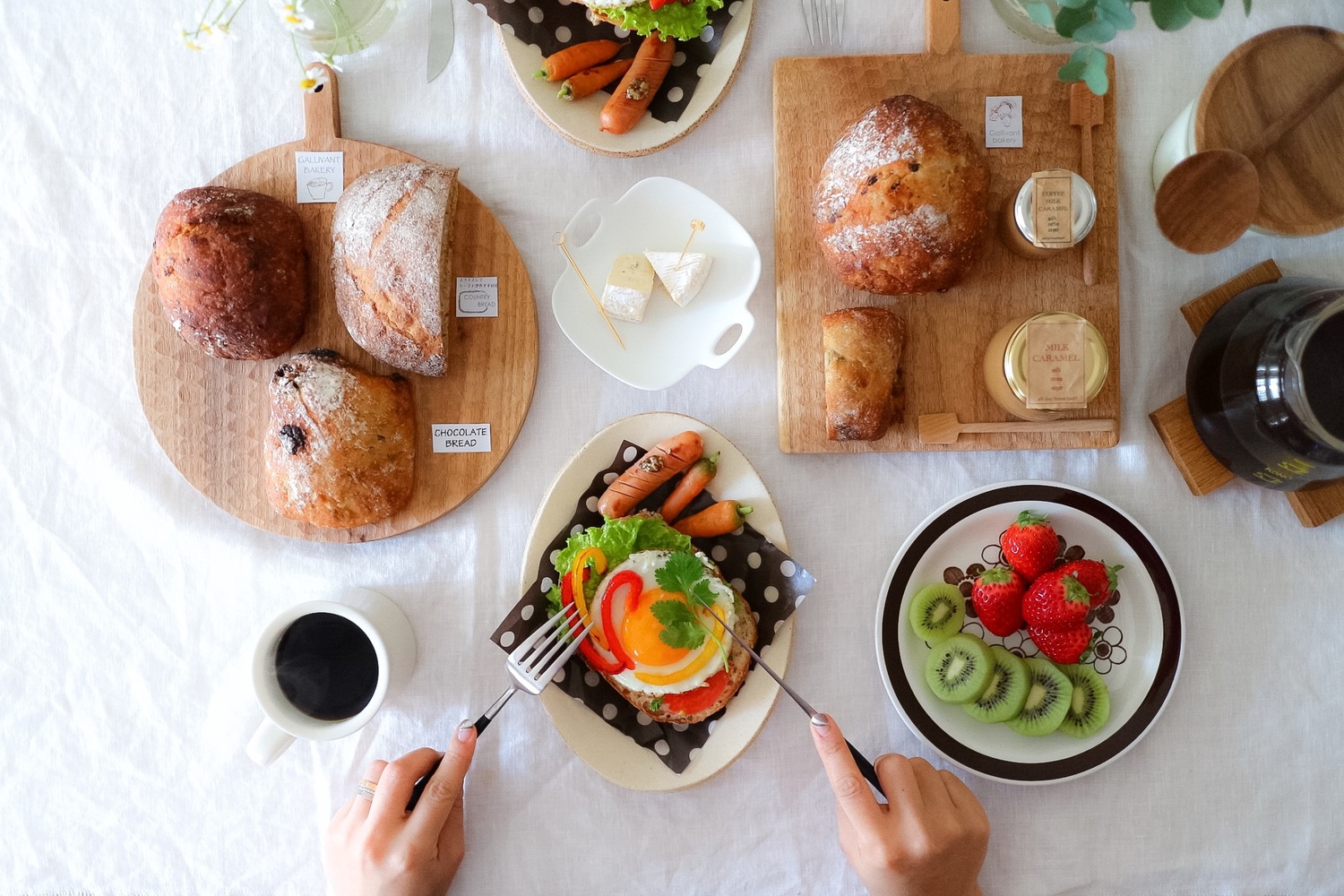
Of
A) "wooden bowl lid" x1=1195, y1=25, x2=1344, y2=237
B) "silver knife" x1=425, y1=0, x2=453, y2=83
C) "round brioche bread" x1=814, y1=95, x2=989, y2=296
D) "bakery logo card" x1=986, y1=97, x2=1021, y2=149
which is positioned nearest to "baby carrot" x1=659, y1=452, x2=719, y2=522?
"round brioche bread" x1=814, y1=95, x2=989, y2=296

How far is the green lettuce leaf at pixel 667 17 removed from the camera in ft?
4.12

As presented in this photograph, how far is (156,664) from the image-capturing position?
1453 millimetres

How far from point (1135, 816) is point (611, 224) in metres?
1.37

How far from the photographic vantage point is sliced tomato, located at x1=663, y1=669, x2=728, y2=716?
1262 millimetres

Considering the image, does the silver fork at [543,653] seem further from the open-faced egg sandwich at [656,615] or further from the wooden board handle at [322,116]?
the wooden board handle at [322,116]

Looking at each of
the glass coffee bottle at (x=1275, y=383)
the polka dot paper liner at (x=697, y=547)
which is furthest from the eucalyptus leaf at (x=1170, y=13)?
the polka dot paper liner at (x=697, y=547)

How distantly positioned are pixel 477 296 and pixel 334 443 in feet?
1.09

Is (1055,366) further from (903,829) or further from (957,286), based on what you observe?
(903,829)

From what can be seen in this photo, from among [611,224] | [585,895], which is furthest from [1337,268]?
[585,895]

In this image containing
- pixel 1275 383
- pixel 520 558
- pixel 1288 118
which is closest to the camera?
pixel 1275 383

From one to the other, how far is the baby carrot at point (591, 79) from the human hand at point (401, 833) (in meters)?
1.04

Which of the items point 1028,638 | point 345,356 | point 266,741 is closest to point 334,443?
point 345,356

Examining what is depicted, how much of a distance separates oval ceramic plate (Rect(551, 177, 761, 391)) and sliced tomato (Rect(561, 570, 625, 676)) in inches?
13.7

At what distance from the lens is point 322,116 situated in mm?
1349
